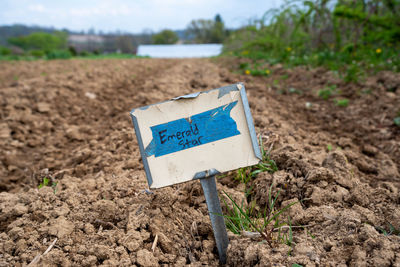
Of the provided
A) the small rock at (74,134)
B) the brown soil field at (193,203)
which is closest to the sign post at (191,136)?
the brown soil field at (193,203)

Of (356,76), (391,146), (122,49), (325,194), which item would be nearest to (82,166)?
(325,194)

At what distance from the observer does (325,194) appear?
4.89 ft

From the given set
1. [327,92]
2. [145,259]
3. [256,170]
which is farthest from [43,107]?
[327,92]

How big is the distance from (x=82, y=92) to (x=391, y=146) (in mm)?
4525

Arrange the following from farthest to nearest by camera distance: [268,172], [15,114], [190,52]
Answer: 1. [190,52]
2. [15,114]
3. [268,172]

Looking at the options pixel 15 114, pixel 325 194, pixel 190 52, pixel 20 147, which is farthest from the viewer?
pixel 190 52

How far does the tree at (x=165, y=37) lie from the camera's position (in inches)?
1759

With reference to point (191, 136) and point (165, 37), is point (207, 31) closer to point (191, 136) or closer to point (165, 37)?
point (165, 37)

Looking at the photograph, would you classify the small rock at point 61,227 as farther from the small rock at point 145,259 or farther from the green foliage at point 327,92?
the green foliage at point 327,92

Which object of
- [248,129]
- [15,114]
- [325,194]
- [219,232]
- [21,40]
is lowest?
[325,194]

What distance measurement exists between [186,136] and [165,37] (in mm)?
47364

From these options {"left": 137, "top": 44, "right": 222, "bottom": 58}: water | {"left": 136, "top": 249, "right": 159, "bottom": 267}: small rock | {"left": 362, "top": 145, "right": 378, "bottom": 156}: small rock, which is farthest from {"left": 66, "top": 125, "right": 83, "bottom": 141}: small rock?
{"left": 137, "top": 44, "right": 222, "bottom": 58}: water

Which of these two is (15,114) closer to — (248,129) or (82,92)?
(82,92)

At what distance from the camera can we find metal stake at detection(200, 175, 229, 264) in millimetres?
1155
